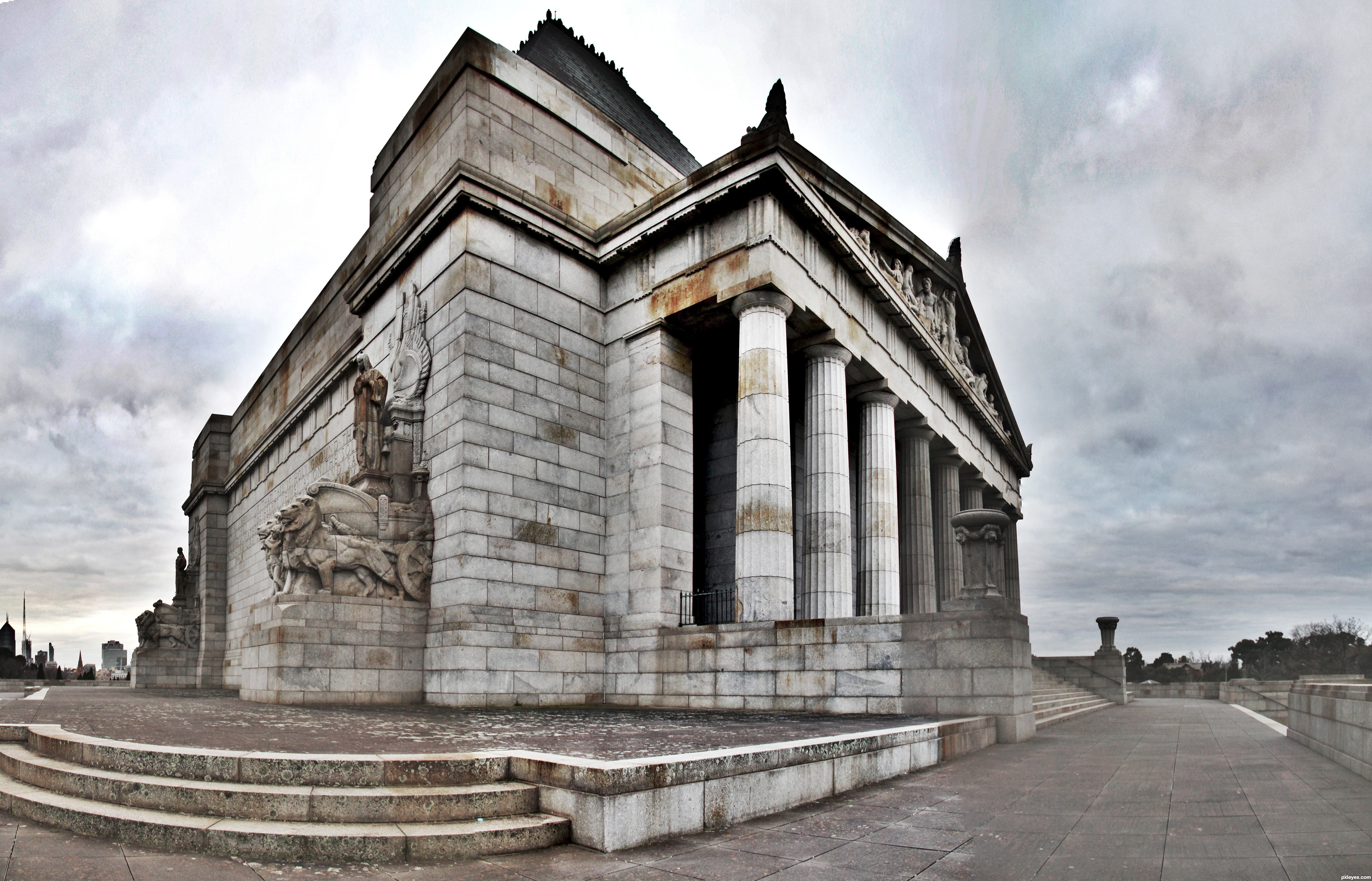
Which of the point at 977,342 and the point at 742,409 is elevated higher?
the point at 977,342

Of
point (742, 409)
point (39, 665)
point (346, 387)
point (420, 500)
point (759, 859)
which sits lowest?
point (39, 665)

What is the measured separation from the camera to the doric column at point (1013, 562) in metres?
43.0

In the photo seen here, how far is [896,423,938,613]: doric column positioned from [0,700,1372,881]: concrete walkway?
18384 millimetres

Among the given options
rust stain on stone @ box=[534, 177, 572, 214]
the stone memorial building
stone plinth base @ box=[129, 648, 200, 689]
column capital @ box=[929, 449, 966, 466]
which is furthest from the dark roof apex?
stone plinth base @ box=[129, 648, 200, 689]

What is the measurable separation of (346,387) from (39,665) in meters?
65.3

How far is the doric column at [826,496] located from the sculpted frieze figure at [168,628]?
110 feet

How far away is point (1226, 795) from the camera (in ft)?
27.4

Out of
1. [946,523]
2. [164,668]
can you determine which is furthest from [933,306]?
[164,668]

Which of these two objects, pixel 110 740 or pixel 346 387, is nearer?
pixel 110 740

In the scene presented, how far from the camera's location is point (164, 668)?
3934 centimetres

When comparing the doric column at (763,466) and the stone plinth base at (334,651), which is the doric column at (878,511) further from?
the stone plinth base at (334,651)

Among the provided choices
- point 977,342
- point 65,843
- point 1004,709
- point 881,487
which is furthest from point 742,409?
point 977,342

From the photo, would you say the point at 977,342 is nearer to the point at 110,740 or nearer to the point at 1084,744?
the point at 1084,744

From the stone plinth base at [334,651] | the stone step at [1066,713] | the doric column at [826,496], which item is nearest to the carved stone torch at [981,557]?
the stone step at [1066,713]
